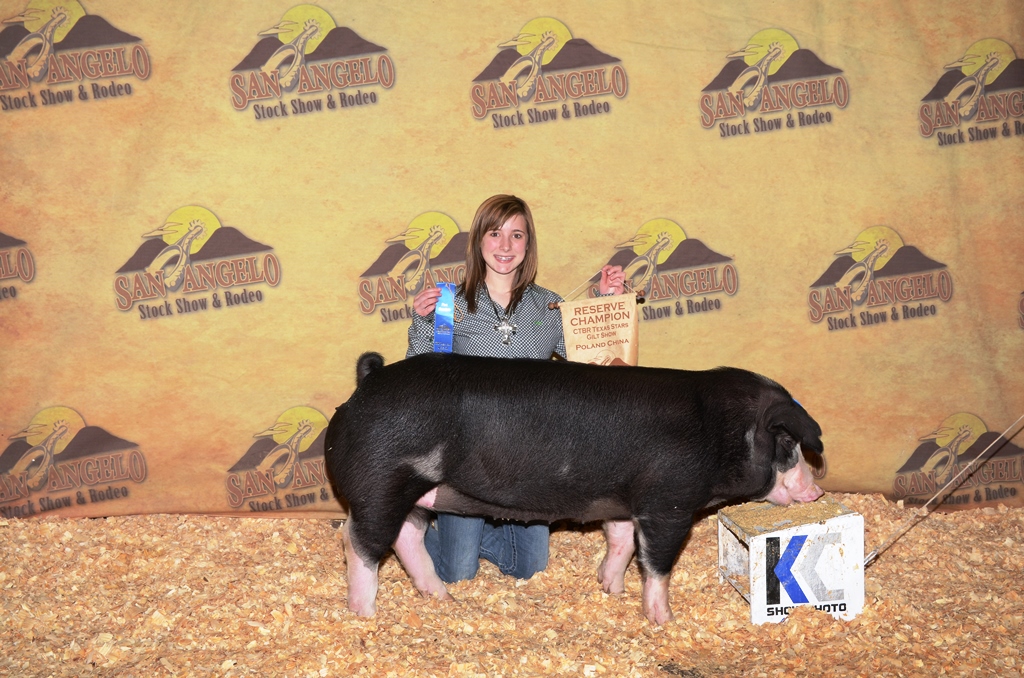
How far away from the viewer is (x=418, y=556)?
3.63m

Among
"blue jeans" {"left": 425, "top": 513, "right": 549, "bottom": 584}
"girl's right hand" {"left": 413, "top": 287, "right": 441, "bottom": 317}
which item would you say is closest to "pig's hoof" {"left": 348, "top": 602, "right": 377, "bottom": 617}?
"blue jeans" {"left": 425, "top": 513, "right": 549, "bottom": 584}

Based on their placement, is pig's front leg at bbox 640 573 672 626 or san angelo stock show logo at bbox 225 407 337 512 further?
san angelo stock show logo at bbox 225 407 337 512

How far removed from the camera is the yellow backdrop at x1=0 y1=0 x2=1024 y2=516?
4.43 m

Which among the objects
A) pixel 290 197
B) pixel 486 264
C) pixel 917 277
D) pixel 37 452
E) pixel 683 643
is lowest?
pixel 683 643

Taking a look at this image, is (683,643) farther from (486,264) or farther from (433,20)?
(433,20)

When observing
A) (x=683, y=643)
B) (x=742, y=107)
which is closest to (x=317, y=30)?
(x=742, y=107)

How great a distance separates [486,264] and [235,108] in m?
1.70

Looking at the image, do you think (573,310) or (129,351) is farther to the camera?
(129,351)

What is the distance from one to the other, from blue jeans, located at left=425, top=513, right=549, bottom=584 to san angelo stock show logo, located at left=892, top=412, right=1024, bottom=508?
2292 millimetres

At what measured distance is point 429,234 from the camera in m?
4.59

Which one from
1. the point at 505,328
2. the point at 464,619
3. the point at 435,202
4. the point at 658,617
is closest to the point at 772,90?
the point at 435,202

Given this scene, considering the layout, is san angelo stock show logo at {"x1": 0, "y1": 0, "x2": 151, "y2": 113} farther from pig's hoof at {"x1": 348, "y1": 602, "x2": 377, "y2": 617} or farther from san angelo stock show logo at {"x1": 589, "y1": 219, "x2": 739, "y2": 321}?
pig's hoof at {"x1": 348, "y1": 602, "x2": 377, "y2": 617}

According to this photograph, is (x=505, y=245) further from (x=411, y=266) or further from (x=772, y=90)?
(x=772, y=90)

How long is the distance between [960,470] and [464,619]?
3137 millimetres
